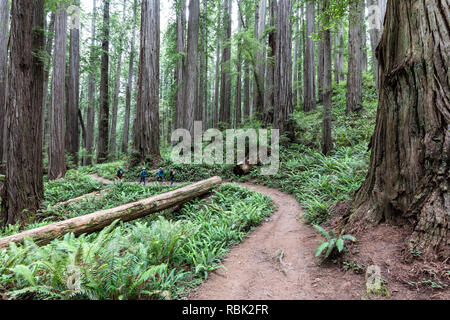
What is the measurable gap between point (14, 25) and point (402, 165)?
9.03 metres

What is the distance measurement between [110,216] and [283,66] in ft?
31.1

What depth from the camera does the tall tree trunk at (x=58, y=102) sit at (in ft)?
34.4

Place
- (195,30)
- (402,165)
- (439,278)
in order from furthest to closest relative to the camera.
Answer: (195,30)
(402,165)
(439,278)

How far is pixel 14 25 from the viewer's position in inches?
221

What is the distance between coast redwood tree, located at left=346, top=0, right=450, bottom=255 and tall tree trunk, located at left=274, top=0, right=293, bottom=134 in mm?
6902

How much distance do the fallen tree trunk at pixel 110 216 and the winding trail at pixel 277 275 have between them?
9.36ft

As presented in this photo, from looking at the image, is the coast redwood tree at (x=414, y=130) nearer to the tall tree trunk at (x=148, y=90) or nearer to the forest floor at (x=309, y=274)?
the forest floor at (x=309, y=274)

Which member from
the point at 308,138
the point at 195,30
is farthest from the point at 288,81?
the point at 195,30

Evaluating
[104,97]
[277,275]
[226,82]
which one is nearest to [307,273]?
[277,275]

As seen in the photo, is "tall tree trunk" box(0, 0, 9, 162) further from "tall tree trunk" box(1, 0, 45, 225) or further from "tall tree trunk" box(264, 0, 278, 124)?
"tall tree trunk" box(264, 0, 278, 124)

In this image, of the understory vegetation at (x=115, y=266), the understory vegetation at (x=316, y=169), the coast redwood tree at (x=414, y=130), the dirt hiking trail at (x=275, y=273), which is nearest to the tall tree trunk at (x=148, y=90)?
the understory vegetation at (x=316, y=169)

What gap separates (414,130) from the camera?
3.04m

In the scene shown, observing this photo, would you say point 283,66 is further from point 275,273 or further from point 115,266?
point 115,266

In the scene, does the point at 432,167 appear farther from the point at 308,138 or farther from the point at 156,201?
the point at 308,138
